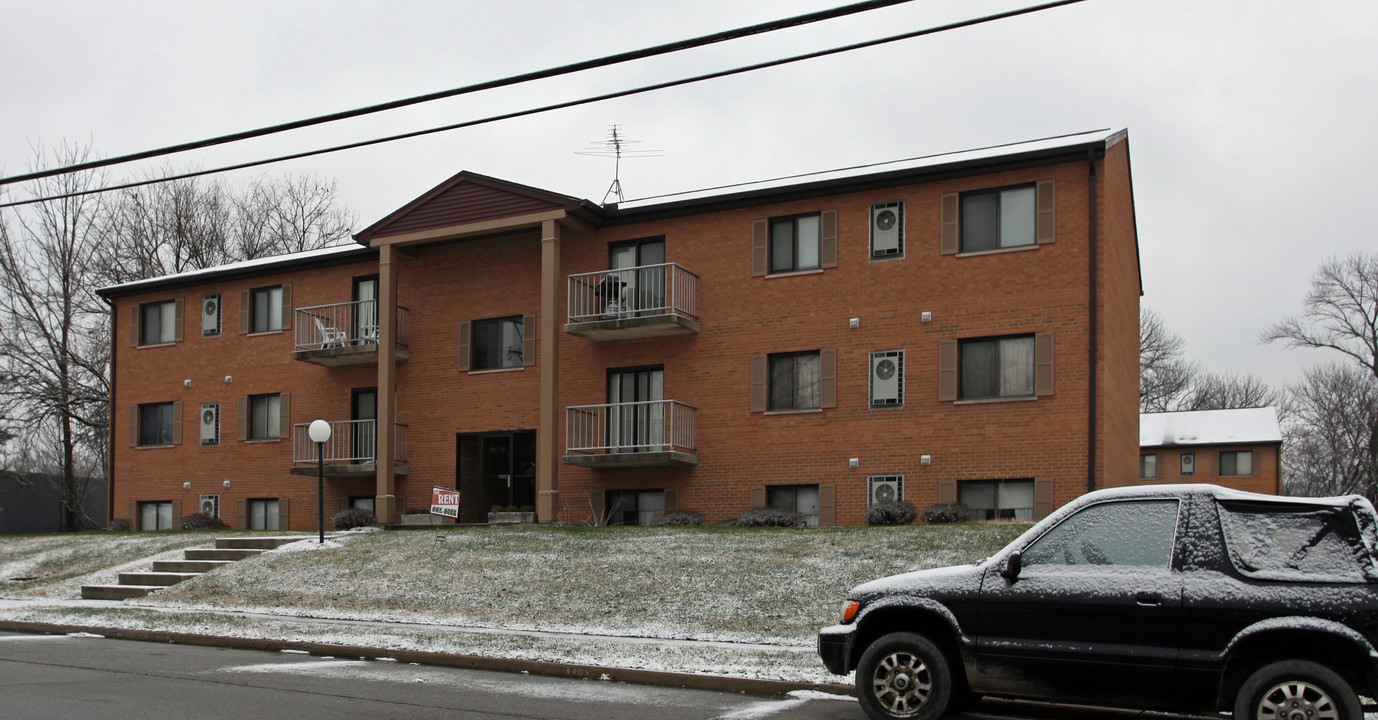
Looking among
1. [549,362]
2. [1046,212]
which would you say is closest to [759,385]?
[549,362]

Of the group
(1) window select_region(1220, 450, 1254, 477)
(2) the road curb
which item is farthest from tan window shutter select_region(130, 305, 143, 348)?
(1) window select_region(1220, 450, 1254, 477)

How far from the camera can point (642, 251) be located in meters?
24.6

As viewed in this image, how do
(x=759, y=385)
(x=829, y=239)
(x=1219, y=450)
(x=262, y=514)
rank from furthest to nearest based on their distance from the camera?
(x=1219, y=450), (x=262, y=514), (x=759, y=385), (x=829, y=239)

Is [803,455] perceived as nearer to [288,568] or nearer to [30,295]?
[288,568]

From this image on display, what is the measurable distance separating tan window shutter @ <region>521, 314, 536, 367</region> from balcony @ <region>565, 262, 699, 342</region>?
3.56 feet

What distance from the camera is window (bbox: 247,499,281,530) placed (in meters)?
28.3

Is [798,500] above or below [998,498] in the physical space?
below

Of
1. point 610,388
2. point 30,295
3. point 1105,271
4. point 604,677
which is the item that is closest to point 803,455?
point 610,388

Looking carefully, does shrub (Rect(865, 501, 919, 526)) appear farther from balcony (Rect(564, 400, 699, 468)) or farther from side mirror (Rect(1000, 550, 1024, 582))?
side mirror (Rect(1000, 550, 1024, 582))

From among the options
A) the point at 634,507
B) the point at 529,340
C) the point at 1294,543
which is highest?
the point at 529,340

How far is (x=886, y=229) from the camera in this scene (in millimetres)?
22062

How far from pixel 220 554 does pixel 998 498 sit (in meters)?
13.9

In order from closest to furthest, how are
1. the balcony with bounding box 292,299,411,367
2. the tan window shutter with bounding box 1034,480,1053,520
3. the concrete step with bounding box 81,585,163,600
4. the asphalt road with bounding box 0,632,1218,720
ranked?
the asphalt road with bounding box 0,632,1218,720 < the concrete step with bounding box 81,585,163,600 < the tan window shutter with bounding box 1034,480,1053,520 < the balcony with bounding box 292,299,411,367

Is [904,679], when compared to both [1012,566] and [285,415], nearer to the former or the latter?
[1012,566]
